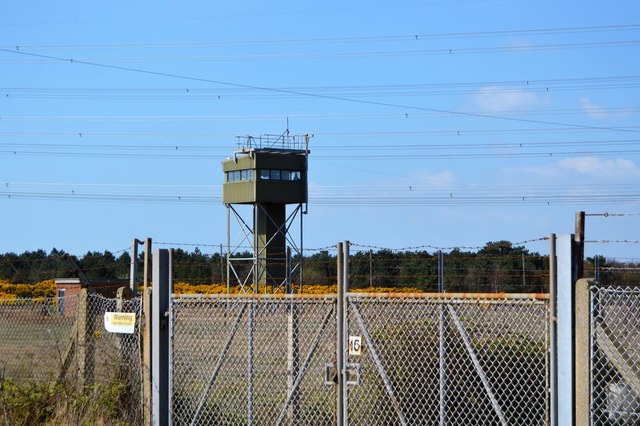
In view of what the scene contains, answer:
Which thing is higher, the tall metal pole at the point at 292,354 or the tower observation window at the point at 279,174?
the tower observation window at the point at 279,174

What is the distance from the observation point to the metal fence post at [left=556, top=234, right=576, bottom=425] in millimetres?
7324

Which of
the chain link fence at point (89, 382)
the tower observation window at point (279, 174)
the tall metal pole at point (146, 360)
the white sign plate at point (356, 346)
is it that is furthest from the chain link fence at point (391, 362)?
the tower observation window at point (279, 174)

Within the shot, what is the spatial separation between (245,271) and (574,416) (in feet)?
140

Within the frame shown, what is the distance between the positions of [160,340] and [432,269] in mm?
Result: 21915

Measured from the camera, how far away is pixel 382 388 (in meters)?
9.01

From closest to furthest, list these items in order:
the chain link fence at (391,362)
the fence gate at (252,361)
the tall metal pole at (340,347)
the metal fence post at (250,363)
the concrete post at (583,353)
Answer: the concrete post at (583,353)
the chain link fence at (391,362)
the tall metal pole at (340,347)
the fence gate at (252,361)
the metal fence post at (250,363)

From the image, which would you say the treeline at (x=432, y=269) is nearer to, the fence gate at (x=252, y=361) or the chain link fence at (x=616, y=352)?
the fence gate at (x=252, y=361)

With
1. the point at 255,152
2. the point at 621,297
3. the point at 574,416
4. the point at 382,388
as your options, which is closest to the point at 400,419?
the point at 382,388

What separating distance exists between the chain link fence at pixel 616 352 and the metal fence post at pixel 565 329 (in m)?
0.17

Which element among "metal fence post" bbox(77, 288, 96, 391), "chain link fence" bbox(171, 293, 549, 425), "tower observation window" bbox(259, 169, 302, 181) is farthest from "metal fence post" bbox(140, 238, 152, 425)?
"tower observation window" bbox(259, 169, 302, 181)

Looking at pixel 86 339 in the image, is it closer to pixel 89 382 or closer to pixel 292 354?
pixel 89 382

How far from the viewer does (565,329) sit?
740 cm

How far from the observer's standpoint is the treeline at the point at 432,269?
72.4ft

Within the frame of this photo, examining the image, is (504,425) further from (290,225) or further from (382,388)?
(290,225)
